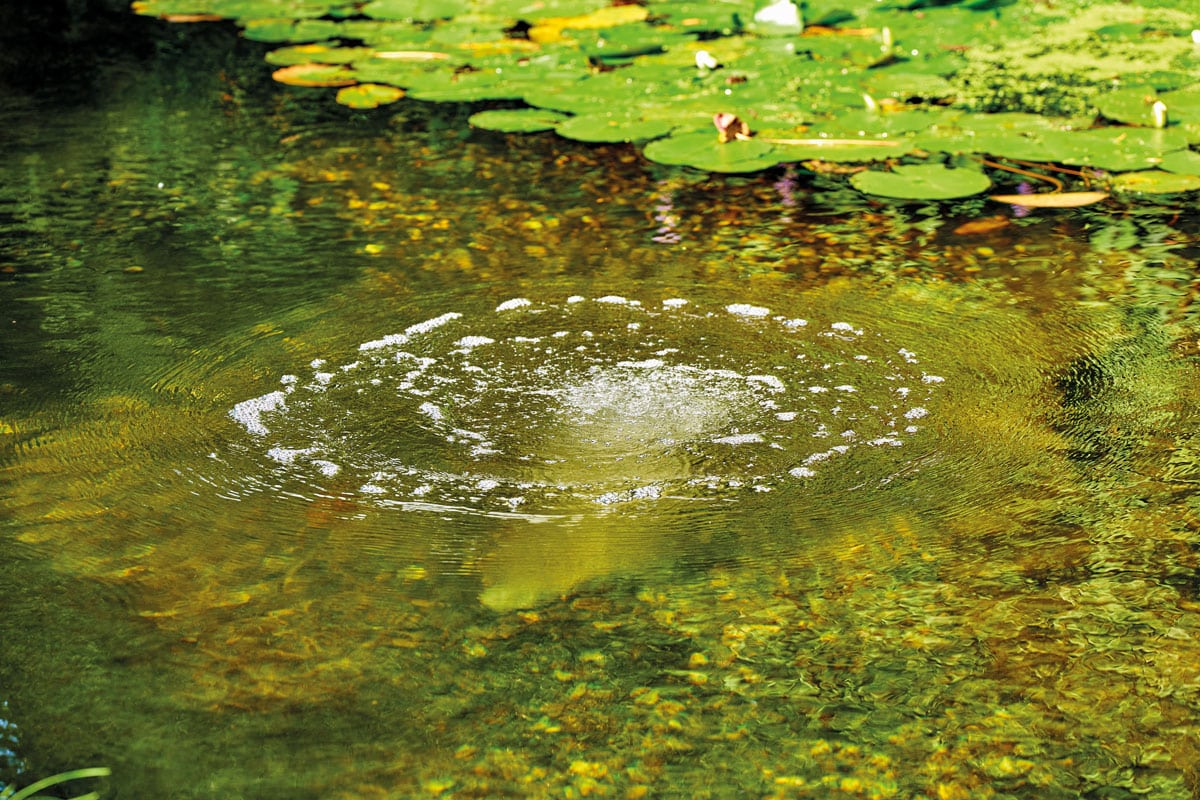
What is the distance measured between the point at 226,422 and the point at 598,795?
1.38 metres

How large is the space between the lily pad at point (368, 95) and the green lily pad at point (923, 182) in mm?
2114

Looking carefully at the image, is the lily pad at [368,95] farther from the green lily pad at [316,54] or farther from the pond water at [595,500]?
the pond water at [595,500]

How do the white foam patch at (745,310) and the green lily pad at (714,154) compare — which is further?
the green lily pad at (714,154)

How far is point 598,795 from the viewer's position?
1.79 m

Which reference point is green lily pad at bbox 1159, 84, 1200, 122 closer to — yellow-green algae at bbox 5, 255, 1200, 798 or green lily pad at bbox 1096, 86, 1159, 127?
green lily pad at bbox 1096, 86, 1159, 127

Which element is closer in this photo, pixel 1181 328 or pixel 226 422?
pixel 226 422

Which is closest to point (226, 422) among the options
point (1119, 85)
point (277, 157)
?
point (277, 157)

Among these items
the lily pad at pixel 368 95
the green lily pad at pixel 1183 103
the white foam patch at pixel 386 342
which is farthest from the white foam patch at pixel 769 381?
the lily pad at pixel 368 95

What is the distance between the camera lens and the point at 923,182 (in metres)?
4.04

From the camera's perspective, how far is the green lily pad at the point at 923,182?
396 centimetres

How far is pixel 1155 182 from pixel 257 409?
9.42ft

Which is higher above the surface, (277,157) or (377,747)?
(277,157)

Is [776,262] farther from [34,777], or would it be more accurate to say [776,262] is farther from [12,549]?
[34,777]

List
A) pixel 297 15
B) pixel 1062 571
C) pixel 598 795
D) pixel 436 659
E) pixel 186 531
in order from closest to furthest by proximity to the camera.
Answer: pixel 598 795, pixel 436 659, pixel 1062 571, pixel 186 531, pixel 297 15
